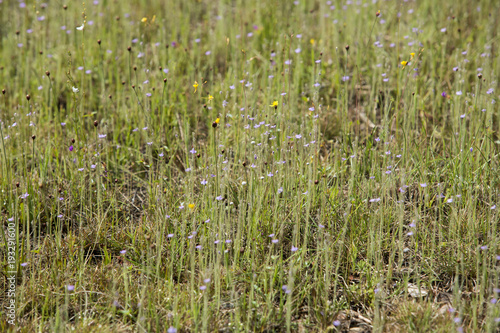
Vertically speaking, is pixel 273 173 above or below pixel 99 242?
above

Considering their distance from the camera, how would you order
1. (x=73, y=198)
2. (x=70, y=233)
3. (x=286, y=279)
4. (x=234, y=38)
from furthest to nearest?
(x=234, y=38)
(x=73, y=198)
(x=70, y=233)
(x=286, y=279)

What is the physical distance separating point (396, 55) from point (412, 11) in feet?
3.15

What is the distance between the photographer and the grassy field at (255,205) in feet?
7.83

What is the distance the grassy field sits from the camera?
2387 millimetres

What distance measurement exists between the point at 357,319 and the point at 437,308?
40 cm

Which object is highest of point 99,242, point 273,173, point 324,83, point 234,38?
point 234,38

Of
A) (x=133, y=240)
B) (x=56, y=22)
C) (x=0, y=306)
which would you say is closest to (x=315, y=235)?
(x=133, y=240)

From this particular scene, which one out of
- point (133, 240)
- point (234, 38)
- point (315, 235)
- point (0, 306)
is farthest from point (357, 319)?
point (234, 38)

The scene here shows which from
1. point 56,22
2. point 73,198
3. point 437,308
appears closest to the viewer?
point 437,308

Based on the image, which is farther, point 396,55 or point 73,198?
point 396,55

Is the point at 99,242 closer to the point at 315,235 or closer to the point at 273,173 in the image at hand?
the point at 273,173

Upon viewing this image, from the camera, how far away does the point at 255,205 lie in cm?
284

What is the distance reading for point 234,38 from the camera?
15.7 ft

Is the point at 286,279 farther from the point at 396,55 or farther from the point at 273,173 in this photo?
the point at 396,55
